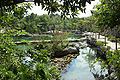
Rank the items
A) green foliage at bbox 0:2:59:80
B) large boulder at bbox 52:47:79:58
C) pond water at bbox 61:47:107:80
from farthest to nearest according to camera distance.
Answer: large boulder at bbox 52:47:79:58 → pond water at bbox 61:47:107:80 → green foliage at bbox 0:2:59:80

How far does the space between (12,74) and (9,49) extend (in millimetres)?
611

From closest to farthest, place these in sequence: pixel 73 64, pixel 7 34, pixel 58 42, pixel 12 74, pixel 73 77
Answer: pixel 12 74 → pixel 7 34 → pixel 73 77 → pixel 73 64 → pixel 58 42

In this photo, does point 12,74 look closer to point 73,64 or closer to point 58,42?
point 73,64

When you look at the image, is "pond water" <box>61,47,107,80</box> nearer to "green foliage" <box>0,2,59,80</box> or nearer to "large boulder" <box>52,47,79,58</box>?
"large boulder" <box>52,47,79,58</box>

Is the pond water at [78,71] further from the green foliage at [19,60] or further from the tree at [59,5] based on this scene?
the tree at [59,5]

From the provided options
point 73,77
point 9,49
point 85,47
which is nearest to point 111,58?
point 9,49

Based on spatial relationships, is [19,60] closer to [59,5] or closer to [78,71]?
[59,5]

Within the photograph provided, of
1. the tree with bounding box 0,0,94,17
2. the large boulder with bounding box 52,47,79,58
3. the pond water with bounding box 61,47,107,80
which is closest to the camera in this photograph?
the tree with bounding box 0,0,94,17

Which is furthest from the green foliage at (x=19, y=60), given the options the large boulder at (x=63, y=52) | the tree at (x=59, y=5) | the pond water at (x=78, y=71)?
the large boulder at (x=63, y=52)

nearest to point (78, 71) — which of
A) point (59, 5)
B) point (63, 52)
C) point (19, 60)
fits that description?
point (63, 52)

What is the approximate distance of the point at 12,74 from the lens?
3.97 meters

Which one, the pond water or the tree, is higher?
the tree

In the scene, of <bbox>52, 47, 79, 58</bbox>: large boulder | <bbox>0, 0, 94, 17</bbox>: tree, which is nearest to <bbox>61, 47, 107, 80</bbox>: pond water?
<bbox>52, 47, 79, 58</bbox>: large boulder

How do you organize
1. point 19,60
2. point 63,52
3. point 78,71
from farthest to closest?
point 63,52 → point 78,71 → point 19,60
